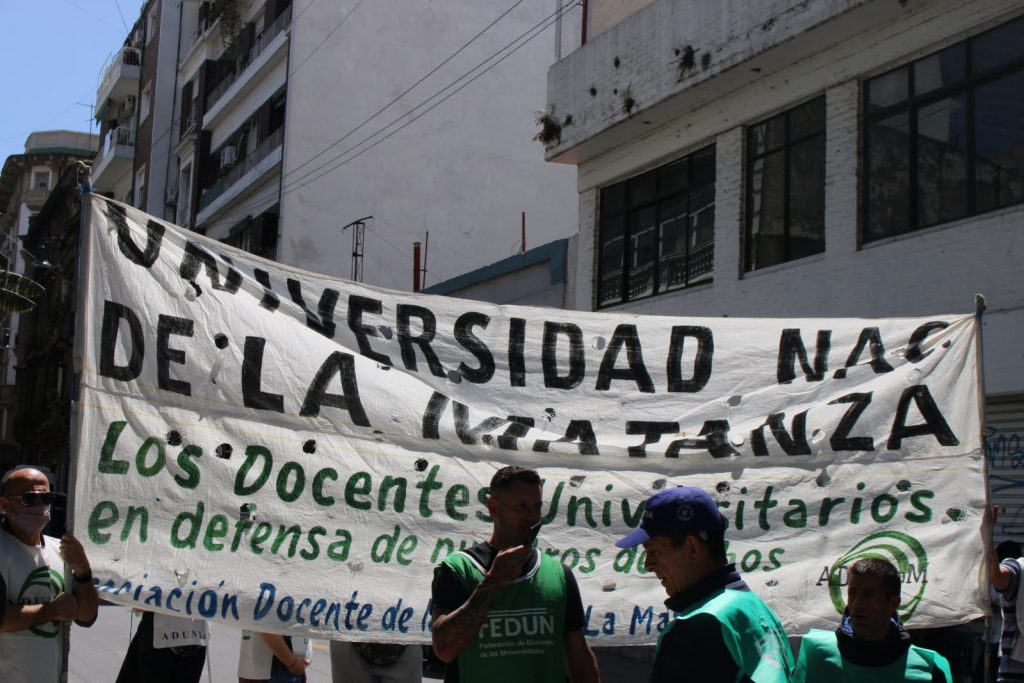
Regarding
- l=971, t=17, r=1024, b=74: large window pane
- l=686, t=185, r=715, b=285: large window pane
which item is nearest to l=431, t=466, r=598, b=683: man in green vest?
l=971, t=17, r=1024, b=74: large window pane

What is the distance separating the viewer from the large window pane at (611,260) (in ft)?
50.6

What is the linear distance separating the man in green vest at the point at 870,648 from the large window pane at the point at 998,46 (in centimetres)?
737

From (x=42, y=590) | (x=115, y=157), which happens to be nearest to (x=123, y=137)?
(x=115, y=157)

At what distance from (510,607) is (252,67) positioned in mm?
28146

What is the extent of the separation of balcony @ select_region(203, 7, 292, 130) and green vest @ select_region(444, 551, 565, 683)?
25671mm

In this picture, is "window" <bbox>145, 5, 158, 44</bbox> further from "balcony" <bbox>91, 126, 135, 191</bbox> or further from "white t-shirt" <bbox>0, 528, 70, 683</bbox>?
"white t-shirt" <bbox>0, 528, 70, 683</bbox>

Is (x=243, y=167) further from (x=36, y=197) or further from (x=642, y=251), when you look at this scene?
(x=36, y=197)

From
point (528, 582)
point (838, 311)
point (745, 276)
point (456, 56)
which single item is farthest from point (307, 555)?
point (456, 56)

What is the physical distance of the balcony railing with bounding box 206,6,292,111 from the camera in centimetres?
2906

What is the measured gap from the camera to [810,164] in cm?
1238

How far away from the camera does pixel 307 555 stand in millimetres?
4750

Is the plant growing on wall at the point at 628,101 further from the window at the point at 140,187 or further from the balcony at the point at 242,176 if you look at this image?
the window at the point at 140,187

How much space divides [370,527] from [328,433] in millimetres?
422

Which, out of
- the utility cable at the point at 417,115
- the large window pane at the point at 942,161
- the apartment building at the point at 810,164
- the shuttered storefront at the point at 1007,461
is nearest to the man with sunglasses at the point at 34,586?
the shuttered storefront at the point at 1007,461
